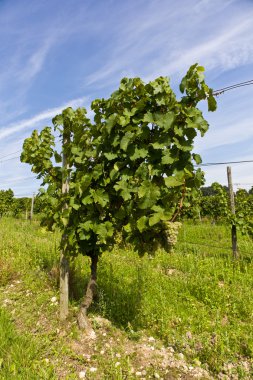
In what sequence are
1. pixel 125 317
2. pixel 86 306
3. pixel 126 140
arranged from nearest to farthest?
pixel 126 140 < pixel 86 306 < pixel 125 317

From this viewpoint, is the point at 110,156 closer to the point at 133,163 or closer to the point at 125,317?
the point at 133,163

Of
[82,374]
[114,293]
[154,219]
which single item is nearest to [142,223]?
[154,219]

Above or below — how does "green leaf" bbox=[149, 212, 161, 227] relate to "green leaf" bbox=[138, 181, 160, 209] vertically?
below

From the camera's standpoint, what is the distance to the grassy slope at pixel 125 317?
3371 mm

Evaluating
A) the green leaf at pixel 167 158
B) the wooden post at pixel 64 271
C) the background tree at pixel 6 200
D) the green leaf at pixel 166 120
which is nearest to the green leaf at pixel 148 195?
Result: the green leaf at pixel 167 158

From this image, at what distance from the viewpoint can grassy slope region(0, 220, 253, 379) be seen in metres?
3.37

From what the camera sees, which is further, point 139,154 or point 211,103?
point 139,154

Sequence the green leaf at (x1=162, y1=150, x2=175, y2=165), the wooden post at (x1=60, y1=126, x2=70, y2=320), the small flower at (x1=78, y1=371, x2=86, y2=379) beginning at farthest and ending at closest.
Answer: the wooden post at (x1=60, y1=126, x2=70, y2=320), the green leaf at (x1=162, y1=150, x2=175, y2=165), the small flower at (x1=78, y1=371, x2=86, y2=379)

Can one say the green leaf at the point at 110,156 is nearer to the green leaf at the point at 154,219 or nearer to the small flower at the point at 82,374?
the green leaf at the point at 154,219

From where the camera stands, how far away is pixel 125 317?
4.35m

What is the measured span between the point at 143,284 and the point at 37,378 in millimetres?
2724

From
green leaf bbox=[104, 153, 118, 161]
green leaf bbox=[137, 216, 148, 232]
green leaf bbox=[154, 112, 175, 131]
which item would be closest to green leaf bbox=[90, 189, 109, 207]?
green leaf bbox=[104, 153, 118, 161]

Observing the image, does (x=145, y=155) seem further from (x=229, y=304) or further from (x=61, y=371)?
(x=229, y=304)

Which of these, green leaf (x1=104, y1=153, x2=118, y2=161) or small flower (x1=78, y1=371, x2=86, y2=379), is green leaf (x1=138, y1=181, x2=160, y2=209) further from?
small flower (x1=78, y1=371, x2=86, y2=379)
